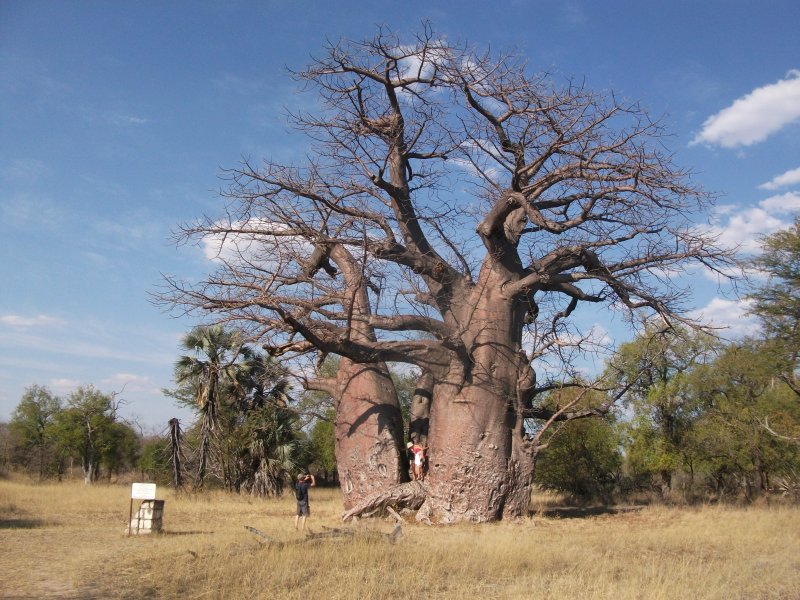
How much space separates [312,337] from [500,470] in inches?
117

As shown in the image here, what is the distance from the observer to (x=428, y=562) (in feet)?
18.6

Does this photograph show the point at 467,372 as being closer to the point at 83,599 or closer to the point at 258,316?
the point at 258,316

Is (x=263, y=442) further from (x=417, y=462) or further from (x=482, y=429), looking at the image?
(x=482, y=429)

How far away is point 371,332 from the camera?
9.59 meters

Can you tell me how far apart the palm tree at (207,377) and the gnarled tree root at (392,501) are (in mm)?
7719

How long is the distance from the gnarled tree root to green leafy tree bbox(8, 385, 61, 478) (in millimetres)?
19941

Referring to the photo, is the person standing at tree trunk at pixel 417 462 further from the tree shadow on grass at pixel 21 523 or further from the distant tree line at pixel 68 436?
the distant tree line at pixel 68 436

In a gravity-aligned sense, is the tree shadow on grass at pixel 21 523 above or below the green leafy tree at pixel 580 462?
below

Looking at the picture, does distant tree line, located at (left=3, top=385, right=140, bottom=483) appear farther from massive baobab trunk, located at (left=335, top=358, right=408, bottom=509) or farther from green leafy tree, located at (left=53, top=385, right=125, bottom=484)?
massive baobab trunk, located at (left=335, top=358, right=408, bottom=509)

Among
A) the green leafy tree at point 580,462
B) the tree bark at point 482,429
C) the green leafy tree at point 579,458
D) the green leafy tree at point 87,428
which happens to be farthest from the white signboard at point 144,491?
the green leafy tree at point 87,428

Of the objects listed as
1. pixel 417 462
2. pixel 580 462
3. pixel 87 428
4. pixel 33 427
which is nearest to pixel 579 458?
pixel 580 462

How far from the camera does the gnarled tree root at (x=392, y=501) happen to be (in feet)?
29.8

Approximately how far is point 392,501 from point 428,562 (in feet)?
11.6

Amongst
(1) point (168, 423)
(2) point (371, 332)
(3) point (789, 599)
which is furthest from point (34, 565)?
(1) point (168, 423)
